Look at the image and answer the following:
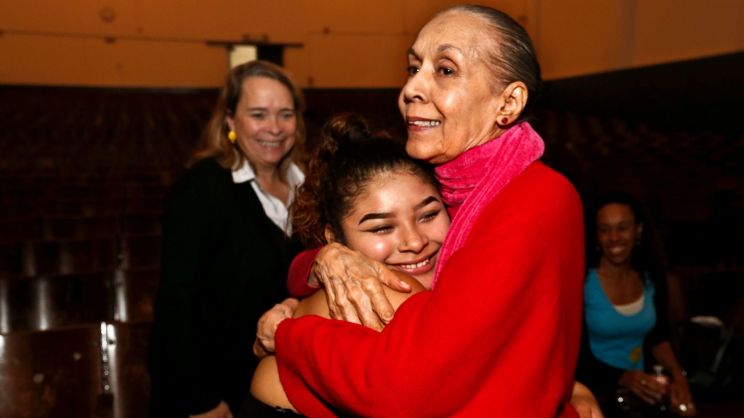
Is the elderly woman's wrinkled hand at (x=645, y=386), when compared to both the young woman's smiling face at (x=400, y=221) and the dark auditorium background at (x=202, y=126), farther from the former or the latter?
the young woman's smiling face at (x=400, y=221)

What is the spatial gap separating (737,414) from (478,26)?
1719 mm

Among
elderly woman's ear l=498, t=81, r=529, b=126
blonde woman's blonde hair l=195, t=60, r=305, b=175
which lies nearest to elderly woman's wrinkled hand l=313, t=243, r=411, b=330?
elderly woman's ear l=498, t=81, r=529, b=126

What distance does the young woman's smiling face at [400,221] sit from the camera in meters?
1.12

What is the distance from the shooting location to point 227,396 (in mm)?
1769

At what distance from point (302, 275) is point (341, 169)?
23cm

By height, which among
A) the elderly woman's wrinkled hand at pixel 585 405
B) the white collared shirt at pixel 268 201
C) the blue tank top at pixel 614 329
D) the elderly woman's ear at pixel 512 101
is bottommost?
the blue tank top at pixel 614 329

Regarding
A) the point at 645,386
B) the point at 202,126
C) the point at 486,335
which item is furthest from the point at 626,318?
the point at 202,126

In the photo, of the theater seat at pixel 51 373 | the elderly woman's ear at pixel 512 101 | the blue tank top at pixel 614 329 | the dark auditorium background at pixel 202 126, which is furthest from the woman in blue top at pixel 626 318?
the theater seat at pixel 51 373

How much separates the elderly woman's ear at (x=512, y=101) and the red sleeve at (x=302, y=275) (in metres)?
0.46

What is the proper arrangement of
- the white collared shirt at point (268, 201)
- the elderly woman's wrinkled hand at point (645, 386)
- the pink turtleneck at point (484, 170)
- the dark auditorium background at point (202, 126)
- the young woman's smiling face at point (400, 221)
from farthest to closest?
1. the dark auditorium background at point (202, 126)
2. the elderly woman's wrinkled hand at point (645, 386)
3. the white collared shirt at point (268, 201)
4. the young woman's smiling face at point (400, 221)
5. the pink turtleneck at point (484, 170)

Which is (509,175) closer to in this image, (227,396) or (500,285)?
(500,285)

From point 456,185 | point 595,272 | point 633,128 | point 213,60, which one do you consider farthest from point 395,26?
point 456,185

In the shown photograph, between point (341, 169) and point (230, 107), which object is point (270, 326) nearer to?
point (341, 169)

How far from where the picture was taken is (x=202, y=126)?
1041 centimetres
